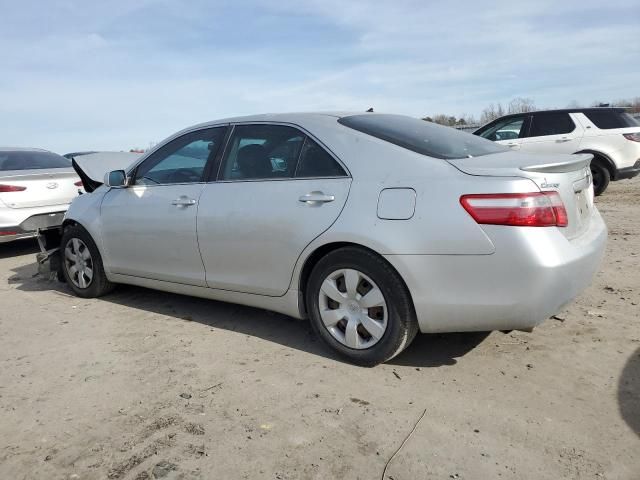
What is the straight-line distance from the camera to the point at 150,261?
14.5ft

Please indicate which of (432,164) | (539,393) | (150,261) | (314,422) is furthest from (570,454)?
(150,261)

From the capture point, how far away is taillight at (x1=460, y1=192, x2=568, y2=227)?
9.20 ft

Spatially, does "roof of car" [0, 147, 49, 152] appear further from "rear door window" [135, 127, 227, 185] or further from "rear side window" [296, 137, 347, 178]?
"rear side window" [296, 137, 347, 178]

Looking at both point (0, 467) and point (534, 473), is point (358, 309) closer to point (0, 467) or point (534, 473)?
point (534, 473)

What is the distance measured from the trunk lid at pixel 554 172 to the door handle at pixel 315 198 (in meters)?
0.75

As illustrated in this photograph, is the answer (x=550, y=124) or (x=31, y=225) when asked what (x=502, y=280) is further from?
(x=550, y=124)

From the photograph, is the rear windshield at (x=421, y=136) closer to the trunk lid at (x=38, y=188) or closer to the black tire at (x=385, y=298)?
the black tire at (x=385, y=298)

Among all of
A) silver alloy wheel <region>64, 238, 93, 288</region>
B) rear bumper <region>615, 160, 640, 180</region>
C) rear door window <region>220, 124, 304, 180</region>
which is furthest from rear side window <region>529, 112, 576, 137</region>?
silver alloy wheel <region>64, 238, 93, 288</region>

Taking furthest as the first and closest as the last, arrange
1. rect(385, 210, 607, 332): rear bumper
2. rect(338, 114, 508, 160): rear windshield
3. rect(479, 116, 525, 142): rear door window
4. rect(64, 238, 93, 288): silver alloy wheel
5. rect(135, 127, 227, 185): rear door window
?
1. rect(479, 116, 525, 142): rear door window
2. rect(64, 238, 93, 288): silver alloy wheel
3. rect(135, 127, 227, 185): rear door window
4. rect(338, 114, 508, 160): rear windshield
5. rect(385, 210, 607, 332): rear bumper

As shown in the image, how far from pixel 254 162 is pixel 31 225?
3809 mm

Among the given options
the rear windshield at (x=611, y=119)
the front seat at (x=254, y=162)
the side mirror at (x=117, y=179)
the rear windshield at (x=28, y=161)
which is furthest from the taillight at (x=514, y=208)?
the rear windshield at (x=611, y=119)

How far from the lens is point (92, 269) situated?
4.98 metres

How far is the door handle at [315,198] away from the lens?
11.0 feet

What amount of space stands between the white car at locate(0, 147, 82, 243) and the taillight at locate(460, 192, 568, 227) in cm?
526
